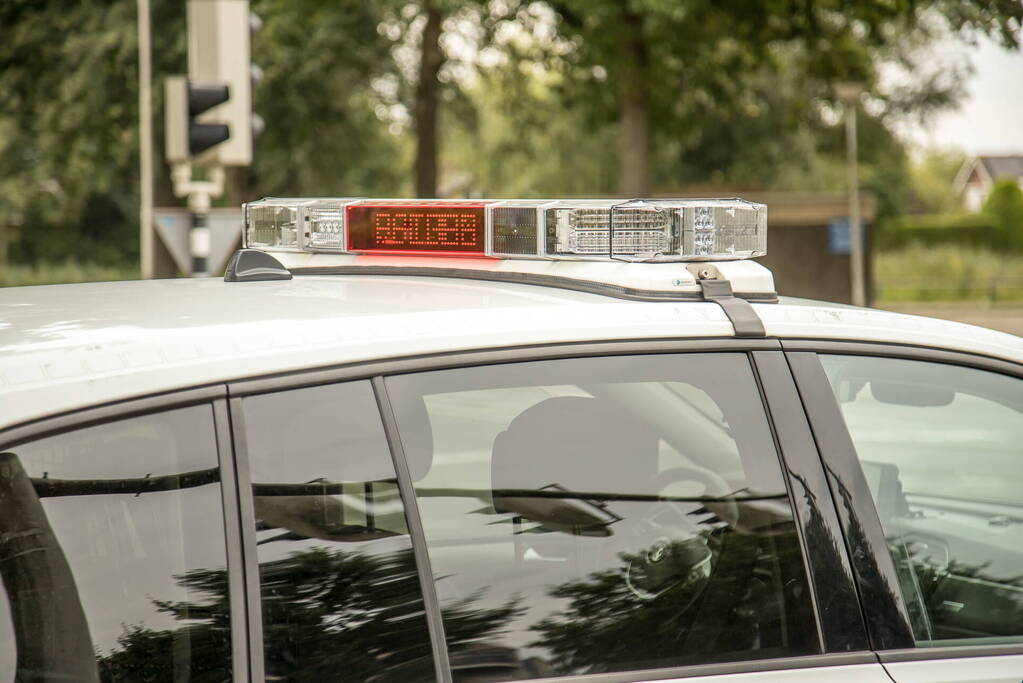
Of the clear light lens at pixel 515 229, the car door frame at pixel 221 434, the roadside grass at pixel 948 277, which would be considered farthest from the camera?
the roadside grass at pixel 948 277

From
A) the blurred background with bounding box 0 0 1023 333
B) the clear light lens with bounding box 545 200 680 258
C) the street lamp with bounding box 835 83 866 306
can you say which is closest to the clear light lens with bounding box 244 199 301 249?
the clear light lens with bounding box 545 200 680 258

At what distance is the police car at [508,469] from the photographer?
4.70 ft

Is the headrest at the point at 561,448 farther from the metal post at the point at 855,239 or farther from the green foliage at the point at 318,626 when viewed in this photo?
the metal post at the point at 855,239

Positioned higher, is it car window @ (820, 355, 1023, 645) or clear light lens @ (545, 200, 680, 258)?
clear light lens @ (545, 200, 680, 258)

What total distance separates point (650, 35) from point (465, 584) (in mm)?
18421

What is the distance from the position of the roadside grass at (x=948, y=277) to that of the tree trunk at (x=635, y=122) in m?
11.3

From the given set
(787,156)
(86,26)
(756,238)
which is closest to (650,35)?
(86,26)

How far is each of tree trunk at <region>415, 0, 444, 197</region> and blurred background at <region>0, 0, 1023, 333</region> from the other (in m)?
0.04

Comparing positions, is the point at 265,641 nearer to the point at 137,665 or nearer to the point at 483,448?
the point at 137,665

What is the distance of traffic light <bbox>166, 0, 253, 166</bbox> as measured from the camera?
838 cm

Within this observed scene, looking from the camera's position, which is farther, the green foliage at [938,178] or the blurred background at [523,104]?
the green foliage at [938,178]

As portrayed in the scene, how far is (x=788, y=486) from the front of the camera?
1775 millimetres

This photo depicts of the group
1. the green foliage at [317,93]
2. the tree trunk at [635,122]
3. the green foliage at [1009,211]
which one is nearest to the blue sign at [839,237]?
the tree trunk at [635,122]

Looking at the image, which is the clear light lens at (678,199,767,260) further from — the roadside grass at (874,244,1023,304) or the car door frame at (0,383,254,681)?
the roadside grass at (874,244,1023,304)
